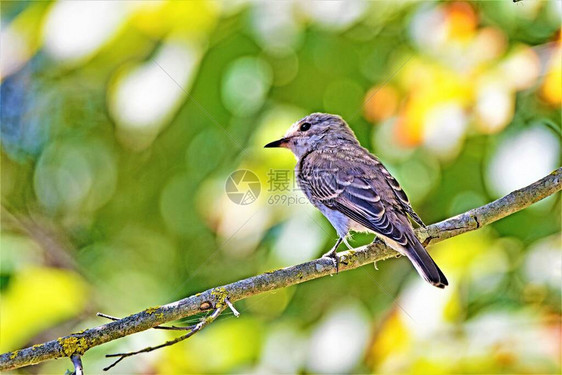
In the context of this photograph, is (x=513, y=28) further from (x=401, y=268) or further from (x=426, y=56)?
(x=401, y=268)

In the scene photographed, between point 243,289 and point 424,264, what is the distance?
3.42 feet

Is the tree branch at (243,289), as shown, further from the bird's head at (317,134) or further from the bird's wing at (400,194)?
the bird's head at (317,134)

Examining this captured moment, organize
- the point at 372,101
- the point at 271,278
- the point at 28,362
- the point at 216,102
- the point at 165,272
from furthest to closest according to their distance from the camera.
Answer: the point at 165,272 < the point at 216,102 < the point at 372,101 < the point at 271,278 < the point at 28,362

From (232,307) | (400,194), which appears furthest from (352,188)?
(232,307)

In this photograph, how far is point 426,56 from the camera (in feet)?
13.1

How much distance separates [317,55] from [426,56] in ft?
2.44

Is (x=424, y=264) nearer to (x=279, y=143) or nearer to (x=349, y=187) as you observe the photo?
(x=349, y=187)

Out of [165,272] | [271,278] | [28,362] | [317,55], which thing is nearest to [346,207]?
[317,55]

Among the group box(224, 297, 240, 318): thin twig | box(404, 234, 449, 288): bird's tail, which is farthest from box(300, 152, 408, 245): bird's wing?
box(224, 297, 240, 318): thin twig

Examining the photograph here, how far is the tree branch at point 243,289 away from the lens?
2959 mm

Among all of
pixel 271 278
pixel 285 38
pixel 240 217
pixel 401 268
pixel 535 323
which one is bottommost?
pixel 401 268

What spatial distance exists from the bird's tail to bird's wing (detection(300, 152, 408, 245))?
202mm

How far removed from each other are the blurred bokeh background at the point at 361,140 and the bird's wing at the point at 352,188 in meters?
0.19

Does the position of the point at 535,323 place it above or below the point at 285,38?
below
